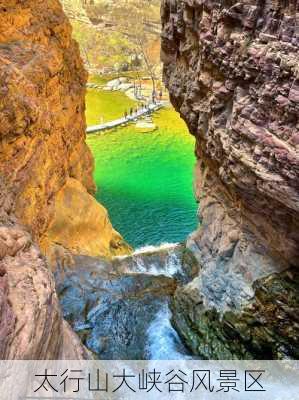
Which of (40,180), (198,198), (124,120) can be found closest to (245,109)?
(198,198)

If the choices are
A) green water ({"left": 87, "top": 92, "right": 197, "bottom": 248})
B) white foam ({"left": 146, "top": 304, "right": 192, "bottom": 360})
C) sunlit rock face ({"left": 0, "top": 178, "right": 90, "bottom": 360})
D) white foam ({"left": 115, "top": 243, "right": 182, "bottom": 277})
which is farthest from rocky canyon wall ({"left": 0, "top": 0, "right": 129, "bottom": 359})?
white foam ({"left": 146, "top": 304, "right": 192, "bottom": 360})

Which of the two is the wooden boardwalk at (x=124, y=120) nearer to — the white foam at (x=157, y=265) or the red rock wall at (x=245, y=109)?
the white foam at (x=157, y=265)

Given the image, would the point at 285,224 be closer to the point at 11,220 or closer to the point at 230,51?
the point at 230,51

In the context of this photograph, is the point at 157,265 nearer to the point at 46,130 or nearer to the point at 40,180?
A: the point at 40,180

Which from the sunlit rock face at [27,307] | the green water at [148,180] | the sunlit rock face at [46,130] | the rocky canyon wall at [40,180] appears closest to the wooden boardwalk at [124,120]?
the green water at [148,180]

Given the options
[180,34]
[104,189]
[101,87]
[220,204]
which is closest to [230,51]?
[180,34]

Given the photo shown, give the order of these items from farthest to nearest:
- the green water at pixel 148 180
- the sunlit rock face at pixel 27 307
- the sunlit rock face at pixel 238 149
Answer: the green water at pixel 148 180, the sunlit rock face at pixel 238 149, the sunlit rock face at pixel 27 307

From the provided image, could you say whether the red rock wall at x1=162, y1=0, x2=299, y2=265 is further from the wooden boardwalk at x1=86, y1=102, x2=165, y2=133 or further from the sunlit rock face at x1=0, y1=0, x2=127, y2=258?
the wooden boardwalk at x1=86, y1=102, x2=165, y2=133
